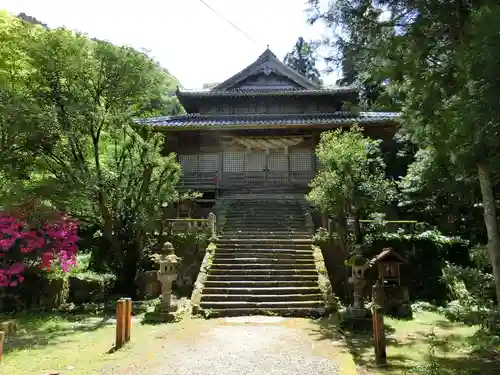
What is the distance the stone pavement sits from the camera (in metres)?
5.69

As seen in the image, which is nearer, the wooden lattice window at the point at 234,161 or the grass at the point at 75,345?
the grass at the point at 75,345

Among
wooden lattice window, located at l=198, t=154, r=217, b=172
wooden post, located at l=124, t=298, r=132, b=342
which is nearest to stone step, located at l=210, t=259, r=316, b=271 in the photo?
wooden post, located at l=124, t=298, r=132, b=342

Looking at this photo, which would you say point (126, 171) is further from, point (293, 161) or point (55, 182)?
point (293, 161)

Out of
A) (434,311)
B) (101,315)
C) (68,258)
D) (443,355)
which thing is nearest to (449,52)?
(443,355)

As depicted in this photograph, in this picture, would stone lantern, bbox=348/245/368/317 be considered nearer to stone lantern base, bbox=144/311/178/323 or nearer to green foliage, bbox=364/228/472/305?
green foliage, bbox=364/228/472/305

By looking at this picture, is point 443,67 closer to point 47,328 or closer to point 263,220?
point 47,328

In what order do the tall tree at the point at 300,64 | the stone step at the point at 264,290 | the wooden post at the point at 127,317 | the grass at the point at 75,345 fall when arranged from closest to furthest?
Answer: the grass at the point at 75,345
the wooden post at the point at 127,317
the stone step at the point at 264,290
the tall tree at the point at 300,64

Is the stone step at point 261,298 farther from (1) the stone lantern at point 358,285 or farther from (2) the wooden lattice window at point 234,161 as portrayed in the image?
(2) the wooden lattice window at point 234,161

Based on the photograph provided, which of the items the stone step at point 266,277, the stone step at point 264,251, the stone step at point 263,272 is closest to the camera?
the stone step at point 266,277

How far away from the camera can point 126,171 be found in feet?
40.9

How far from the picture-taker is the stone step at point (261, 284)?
1130cm

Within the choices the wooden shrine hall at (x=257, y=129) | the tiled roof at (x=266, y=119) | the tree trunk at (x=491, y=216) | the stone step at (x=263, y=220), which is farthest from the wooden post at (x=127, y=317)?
the tiled roof at (x=266, y=119)

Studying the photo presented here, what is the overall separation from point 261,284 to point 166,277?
3108mm

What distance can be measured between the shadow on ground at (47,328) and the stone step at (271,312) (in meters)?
2.90
